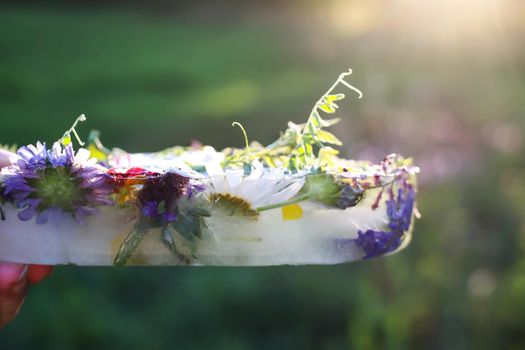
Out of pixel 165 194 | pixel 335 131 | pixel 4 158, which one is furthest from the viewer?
pixel 335 131

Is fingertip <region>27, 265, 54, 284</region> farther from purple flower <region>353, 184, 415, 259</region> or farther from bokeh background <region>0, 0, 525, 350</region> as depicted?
bokeh background <region>0, 0, 525, 350</region>

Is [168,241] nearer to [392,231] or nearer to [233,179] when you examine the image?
[233,179]

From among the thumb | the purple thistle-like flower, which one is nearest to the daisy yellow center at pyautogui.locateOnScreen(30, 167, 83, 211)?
the purple thistle-like flower

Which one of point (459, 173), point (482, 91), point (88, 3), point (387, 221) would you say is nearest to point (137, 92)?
point (482, 91)

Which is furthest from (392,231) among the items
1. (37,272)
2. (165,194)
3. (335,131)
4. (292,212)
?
(335,131)

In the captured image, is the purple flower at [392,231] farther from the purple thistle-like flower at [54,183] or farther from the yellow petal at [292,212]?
the purple thistle-like flower at [54,183]

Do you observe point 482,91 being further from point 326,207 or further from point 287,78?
point 326,207
